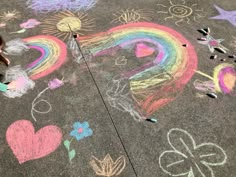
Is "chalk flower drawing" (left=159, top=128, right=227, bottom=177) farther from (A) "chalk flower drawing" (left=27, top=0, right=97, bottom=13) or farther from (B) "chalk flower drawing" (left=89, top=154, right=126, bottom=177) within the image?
(A) "chalk flower drawing" (left=27, top=0, right=97, bottom=13)

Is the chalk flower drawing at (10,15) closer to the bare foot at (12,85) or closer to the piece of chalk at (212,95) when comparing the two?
the bare foot at (12,85)

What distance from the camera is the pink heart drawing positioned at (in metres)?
5.02

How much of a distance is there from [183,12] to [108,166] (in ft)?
12.6

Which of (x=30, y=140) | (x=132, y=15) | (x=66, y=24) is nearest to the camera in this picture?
(x=30, y=140)

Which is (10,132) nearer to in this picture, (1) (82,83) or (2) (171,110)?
(1) (82,83)

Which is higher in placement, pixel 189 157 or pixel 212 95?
pixel 212 95

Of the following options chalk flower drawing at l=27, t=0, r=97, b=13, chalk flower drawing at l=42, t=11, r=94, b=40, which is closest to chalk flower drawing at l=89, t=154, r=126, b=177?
chalk flower drawing at l=42, t=11, r=94, b=40

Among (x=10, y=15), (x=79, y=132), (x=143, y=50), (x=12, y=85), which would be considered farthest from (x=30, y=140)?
(x=10, y=15)

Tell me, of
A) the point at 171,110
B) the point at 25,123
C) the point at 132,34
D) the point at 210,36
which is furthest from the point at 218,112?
the point at 25,123

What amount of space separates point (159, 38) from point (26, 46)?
2.47m

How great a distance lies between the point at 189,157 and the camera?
12.0ft

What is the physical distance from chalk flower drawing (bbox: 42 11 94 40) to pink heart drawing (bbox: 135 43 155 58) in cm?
113

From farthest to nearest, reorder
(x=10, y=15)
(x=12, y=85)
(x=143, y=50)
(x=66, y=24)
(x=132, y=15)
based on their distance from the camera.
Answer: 1. (x=10, y=15)
2. (x=132, y=15)
3. (x=66, y=24)
4. (x=143, y=50)
5. (x=12, y=85)

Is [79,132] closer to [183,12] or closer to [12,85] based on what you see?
[12,85]
